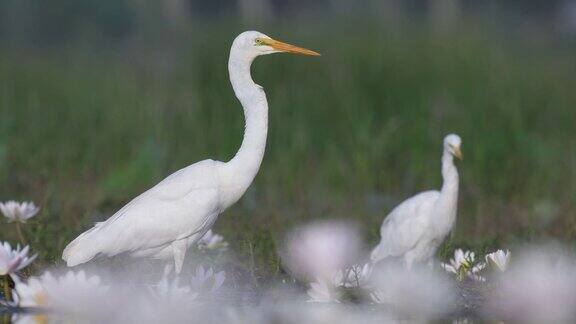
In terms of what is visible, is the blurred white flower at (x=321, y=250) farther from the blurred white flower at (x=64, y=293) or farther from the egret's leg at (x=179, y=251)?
the blurred white flower at (x=64, y=293)

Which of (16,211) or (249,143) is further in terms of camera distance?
(16,211)


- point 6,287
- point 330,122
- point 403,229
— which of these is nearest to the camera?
point 6,287

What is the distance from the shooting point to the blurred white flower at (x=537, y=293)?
15.9ft

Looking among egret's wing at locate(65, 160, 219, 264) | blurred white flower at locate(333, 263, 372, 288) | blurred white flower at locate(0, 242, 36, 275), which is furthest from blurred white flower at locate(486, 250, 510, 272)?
blurred white flower at locate(0, 242, 36, 275)

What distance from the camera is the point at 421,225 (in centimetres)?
680

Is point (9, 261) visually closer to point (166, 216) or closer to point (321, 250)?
point (166, 216)

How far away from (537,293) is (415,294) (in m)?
0.73

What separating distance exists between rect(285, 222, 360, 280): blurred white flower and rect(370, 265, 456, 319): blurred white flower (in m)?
0.21

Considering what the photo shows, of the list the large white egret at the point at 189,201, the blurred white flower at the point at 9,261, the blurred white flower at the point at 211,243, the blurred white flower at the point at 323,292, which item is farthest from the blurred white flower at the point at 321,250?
the blurred white flower at the point at 9,261

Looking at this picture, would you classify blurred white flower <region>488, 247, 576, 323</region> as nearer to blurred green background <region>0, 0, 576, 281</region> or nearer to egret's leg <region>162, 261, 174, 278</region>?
egret's leg <region>162, 261, 174, 278</region>

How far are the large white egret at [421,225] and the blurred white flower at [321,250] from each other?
8.3 inches

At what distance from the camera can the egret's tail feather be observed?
5352mm

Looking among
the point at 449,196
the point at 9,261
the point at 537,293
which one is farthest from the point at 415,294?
the point at 9,261

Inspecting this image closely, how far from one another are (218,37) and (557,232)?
367 centimetres
